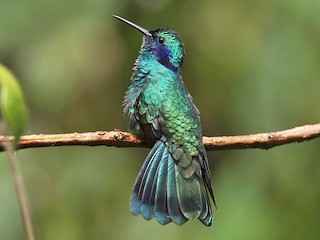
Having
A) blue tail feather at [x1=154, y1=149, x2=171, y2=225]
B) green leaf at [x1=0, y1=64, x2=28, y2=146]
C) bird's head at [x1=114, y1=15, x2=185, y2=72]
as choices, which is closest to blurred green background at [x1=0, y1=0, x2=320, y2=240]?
bird's head at [x1=114, y1=15, x2=185, y2=72]

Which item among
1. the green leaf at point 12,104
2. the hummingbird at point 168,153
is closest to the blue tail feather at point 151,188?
the hummingbird at point 168,153

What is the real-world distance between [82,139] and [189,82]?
6.25 feet

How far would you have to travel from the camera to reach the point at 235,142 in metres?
2.45

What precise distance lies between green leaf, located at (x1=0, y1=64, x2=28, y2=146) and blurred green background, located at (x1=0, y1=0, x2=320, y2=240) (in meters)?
2.01

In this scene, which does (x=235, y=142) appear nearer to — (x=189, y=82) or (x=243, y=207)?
(x=243, y=207)

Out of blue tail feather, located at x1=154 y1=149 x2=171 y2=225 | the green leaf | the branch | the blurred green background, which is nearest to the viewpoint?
the green leaf

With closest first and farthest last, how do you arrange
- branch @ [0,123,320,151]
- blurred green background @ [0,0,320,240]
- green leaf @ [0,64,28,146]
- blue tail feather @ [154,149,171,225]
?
1. green leaf @ [0,64,28,146]
2. branch @ [0,123,320,151]
3. blue tail feather @ [154,149,171,225]
4. blurred green background @ [0,0,320,240]

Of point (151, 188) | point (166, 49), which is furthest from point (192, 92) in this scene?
point (151, 188)

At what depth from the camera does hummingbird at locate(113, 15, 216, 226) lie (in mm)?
2656

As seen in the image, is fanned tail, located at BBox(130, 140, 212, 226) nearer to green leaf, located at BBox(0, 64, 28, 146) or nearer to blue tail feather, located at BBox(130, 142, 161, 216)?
blue tail feather, located at BBox(130, 142, 161, 216)

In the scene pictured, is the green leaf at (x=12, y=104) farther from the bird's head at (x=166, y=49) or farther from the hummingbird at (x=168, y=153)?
the bird's head at (x=166, y=49)

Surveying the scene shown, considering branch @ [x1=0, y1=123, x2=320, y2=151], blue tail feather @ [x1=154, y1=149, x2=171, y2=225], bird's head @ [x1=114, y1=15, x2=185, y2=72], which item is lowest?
blue tail feather @ [x1=154, y1=149, x2=171, y2=225]

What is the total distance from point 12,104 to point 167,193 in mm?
1715

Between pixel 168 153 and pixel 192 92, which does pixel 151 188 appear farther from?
pixel 192 92
